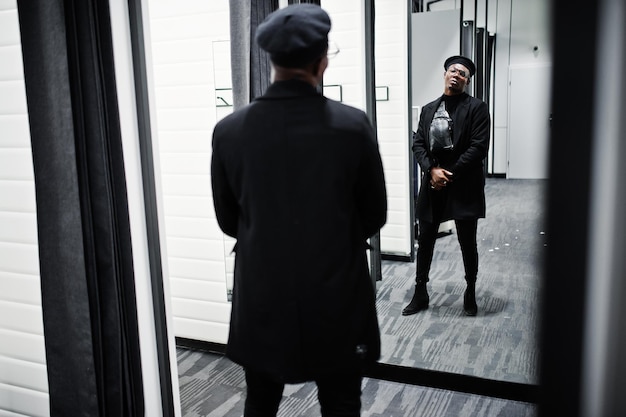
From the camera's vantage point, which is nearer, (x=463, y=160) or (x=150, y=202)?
(x=150, y=202)

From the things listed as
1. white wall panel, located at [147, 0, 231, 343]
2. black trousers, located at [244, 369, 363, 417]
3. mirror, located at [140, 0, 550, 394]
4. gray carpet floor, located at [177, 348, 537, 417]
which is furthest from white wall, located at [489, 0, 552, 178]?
black trousers, located at [244, 369, 363, 417]

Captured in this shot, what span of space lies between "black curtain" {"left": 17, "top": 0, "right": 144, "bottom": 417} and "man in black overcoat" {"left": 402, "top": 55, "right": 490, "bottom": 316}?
1.53 meters

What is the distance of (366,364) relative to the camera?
1052 mm

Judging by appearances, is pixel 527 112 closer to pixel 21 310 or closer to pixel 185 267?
pixel 185 267

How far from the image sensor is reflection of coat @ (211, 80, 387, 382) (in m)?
0.97

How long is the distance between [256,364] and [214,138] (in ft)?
1.51

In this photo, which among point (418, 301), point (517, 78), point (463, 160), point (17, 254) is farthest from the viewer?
point (517, 78)

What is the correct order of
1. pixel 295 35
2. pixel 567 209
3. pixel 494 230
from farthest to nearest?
pixel 494 230 < pixel 295 35 < pixel 567 209

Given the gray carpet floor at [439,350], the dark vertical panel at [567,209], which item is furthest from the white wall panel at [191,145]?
the dark vertical panel at [567,209]

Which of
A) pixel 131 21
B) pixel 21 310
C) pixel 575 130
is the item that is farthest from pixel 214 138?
pixel 21 310

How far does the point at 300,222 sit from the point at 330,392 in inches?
14.4

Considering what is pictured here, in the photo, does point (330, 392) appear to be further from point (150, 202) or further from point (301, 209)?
point (150, 202)

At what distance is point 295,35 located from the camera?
953mm

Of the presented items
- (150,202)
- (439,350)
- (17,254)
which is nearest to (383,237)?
(439,350)
